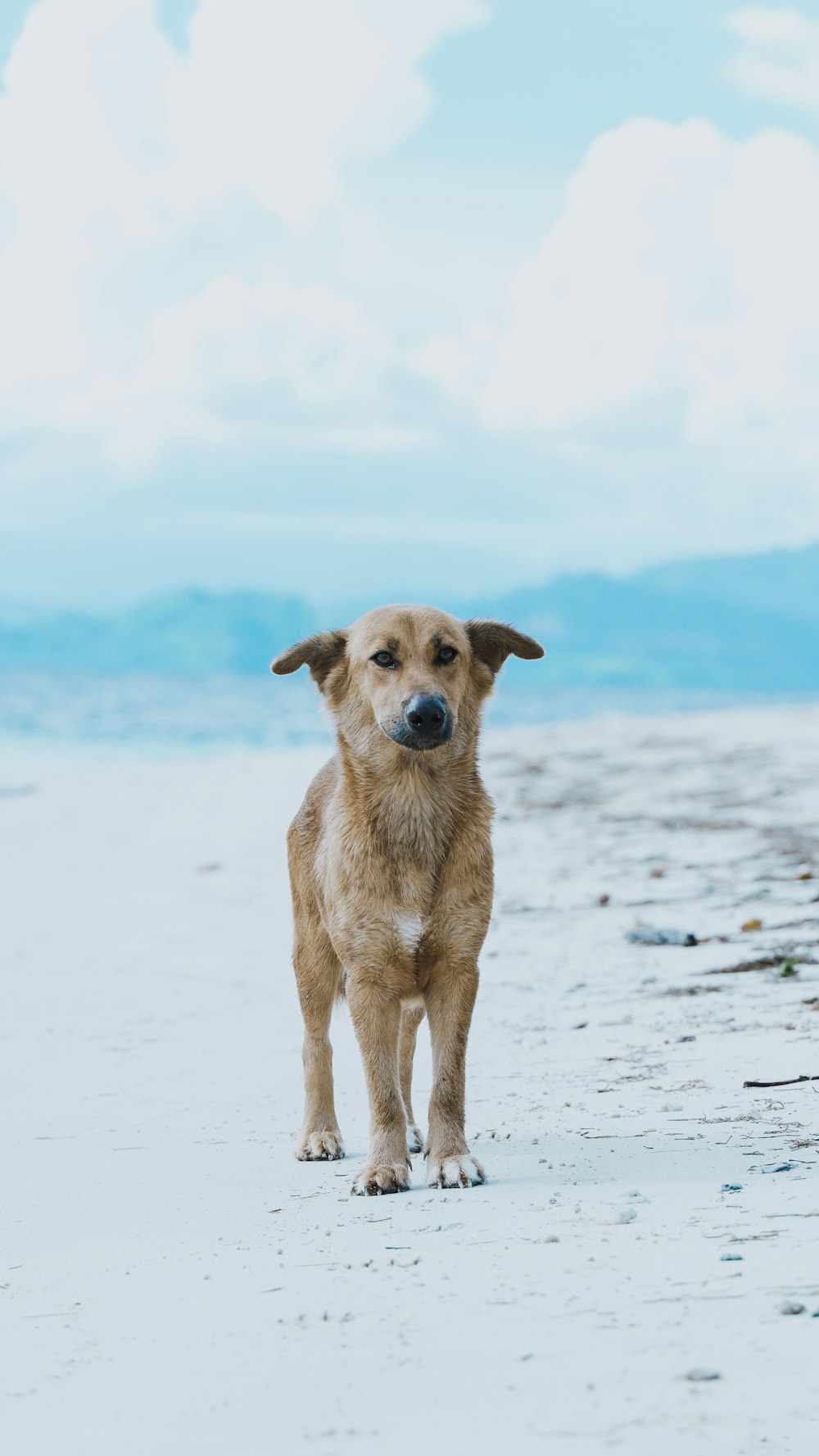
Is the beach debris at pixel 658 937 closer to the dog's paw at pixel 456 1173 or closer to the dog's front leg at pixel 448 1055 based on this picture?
the dog's front leg at pixel 448 1055

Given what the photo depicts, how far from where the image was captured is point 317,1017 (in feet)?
18.2

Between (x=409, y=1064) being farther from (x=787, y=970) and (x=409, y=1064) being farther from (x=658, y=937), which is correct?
(x=658, y=937)

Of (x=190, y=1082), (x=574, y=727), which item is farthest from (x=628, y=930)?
(x=574, y=727)

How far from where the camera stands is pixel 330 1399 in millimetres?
2848

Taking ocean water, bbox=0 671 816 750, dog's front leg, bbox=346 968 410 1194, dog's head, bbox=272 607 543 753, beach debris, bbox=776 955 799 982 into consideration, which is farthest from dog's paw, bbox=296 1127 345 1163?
ocean water, bbox=0 671 816 750

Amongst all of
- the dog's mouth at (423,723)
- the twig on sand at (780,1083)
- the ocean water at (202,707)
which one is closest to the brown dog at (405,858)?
the dog's mouth at (423,723)

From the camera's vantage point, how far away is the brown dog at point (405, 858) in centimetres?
481

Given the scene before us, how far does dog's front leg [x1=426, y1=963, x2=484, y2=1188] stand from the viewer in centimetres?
471

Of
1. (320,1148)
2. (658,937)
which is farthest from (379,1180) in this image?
(658,937)

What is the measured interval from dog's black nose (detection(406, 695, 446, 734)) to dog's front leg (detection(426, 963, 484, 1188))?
743 mm

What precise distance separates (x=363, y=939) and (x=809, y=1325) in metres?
2.12

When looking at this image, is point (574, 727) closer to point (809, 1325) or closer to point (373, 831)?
point (373, 831)

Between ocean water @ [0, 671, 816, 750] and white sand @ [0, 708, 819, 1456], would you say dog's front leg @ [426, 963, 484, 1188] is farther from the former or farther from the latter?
ocean water @ [0, 671, 816, 750]

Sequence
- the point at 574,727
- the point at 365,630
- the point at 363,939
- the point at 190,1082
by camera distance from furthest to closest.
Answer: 1. the point at 574,727
2. the point at 190,1082
3. the point at 365,630
4. the point at 363,939
